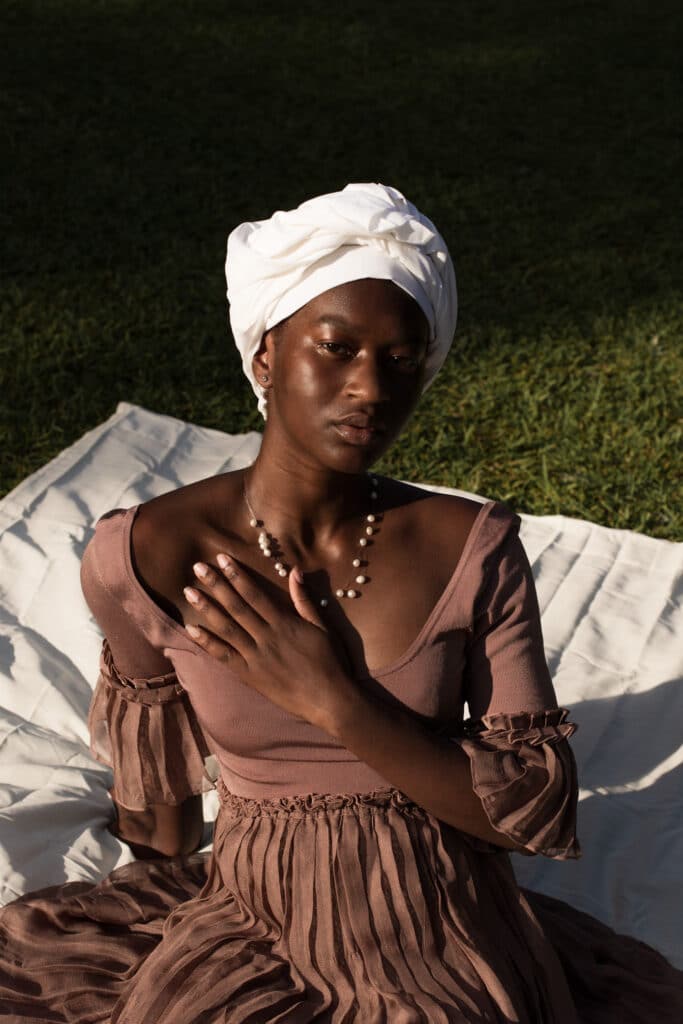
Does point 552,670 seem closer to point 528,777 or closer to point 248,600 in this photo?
point 528,777

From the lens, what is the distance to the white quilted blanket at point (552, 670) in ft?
10.1

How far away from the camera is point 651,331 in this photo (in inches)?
250

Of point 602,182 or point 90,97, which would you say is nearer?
point 602,182

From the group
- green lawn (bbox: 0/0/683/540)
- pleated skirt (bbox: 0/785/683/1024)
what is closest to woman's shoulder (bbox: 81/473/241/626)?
pleated skirt (bbox: 0/785/683/1024)

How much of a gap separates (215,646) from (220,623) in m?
0.04

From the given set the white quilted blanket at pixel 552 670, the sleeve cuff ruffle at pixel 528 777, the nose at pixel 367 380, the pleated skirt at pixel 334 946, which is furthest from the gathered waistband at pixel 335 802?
the white quilted blanket at pixel 552 670

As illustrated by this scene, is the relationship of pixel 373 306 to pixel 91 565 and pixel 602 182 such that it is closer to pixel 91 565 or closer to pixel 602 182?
pixel 91 565

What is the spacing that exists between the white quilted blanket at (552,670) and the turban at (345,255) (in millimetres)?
1493

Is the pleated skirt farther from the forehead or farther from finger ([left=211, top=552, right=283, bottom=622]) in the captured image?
the forehead

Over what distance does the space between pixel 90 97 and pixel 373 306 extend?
7854mm

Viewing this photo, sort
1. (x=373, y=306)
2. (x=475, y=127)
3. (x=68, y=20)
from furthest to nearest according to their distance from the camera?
(x=68, y=20), (x=475, y=127), (x=373, y=306)

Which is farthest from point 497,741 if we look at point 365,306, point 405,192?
point 405,192

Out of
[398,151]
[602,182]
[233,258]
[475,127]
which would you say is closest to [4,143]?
[398,151]

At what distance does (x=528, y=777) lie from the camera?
2.18 metres
